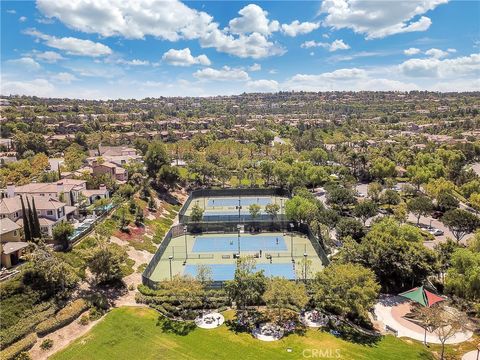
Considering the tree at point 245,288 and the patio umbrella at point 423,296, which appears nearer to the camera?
the tree at point 245,288

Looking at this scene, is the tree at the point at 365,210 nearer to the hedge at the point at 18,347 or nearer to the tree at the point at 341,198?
the tree at the point at 341,198

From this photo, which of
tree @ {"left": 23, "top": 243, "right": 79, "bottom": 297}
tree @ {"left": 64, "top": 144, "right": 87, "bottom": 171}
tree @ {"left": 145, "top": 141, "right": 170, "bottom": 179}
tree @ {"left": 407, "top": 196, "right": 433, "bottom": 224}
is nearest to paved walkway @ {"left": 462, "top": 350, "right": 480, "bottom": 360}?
tree @ {"left": 407, "top": 196, "right": 433, "bottom": 224}

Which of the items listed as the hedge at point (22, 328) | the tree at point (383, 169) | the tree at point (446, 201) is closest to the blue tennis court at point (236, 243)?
the hedge at point (22, 328)

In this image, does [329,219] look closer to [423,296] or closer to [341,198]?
[341,198]

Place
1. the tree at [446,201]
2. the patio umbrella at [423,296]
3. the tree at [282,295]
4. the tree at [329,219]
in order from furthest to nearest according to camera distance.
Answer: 1. the tree at [446,201]
2. the tree at [329,219]
3. the patio umbrella at [423,296]
4. the tree at [282,295]

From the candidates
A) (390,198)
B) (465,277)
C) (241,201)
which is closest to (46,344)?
(465,277)

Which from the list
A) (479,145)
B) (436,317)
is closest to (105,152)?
(436,317)

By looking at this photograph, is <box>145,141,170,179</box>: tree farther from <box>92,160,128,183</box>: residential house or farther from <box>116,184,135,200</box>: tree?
<box>116,184,135,200</box>: tree
